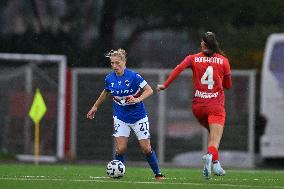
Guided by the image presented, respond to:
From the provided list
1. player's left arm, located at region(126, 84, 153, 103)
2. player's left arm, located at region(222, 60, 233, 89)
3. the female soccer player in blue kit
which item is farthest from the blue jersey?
player's left arm, located at region(222, 60, 233, 89)

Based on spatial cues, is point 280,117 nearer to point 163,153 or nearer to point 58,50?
point 163,153

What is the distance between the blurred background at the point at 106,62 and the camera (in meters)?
29.2

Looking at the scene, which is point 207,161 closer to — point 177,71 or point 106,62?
point 177,71

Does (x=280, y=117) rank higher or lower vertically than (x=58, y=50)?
lower

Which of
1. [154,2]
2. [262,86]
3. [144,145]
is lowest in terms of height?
[144,145]

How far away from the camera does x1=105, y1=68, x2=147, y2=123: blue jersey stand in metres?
16.6

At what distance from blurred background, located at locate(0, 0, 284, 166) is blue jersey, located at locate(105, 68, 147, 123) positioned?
12.5 m

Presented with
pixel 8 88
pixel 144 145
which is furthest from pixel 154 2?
pixel 144 145

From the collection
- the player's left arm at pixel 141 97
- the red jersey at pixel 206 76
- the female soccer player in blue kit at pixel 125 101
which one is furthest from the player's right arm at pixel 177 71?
the female soccer player in blue kit at pixel 125 101

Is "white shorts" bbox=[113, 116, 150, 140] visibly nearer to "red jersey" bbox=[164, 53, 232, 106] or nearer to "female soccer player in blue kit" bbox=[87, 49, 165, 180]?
"female soccer player in blue kit" bbox=[87, 49, 165, 180]

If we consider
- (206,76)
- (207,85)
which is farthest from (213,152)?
(206,76)

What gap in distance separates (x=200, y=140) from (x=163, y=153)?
0.96 metres

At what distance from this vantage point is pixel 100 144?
2991 cm

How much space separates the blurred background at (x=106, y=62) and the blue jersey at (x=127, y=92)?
12.5 metres
